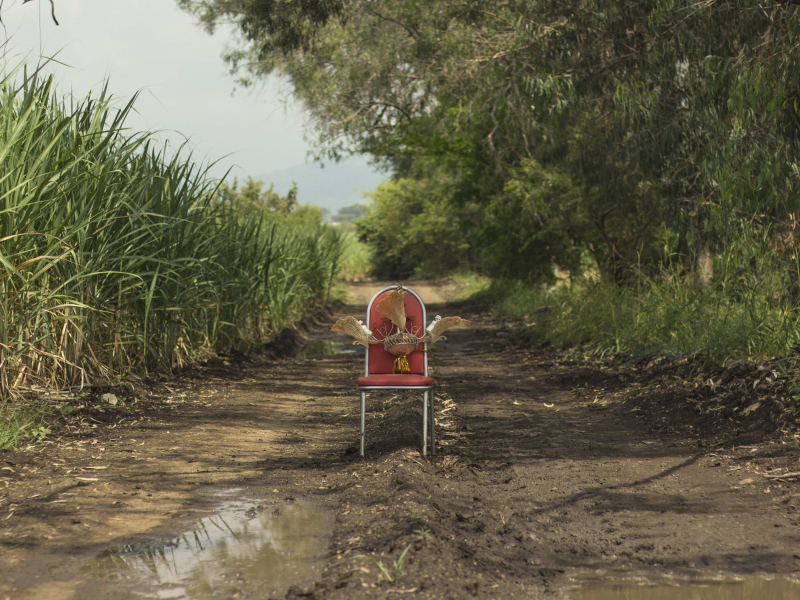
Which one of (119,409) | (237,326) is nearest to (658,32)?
(237,326)

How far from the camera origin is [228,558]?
11.1 ft

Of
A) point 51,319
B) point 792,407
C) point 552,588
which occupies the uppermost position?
point 51,319

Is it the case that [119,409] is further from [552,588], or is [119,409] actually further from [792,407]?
[792,407]

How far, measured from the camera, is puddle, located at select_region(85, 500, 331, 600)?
307 centimetres

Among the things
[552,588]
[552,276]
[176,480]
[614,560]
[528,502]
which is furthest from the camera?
[552,276]

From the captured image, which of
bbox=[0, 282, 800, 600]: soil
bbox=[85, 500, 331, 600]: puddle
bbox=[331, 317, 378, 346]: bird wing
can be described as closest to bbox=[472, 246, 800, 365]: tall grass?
bbox=[0, 282, 800, 600]: soil

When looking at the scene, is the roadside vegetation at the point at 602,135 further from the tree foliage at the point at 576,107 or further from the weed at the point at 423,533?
the weed at the point at 423,533

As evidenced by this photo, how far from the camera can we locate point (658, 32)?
9.11 m

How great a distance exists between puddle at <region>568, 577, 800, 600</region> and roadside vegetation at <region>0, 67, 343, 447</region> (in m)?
3.96

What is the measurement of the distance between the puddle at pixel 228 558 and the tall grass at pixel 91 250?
241 centimetres

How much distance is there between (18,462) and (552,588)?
352 centimetres

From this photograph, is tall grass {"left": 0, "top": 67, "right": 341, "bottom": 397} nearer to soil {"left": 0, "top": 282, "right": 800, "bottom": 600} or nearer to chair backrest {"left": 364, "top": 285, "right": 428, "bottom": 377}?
soil {"left": 0, "top": 282, "right": 800, "bottom": 600}

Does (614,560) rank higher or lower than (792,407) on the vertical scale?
lower

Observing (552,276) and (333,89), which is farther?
(333,89)
